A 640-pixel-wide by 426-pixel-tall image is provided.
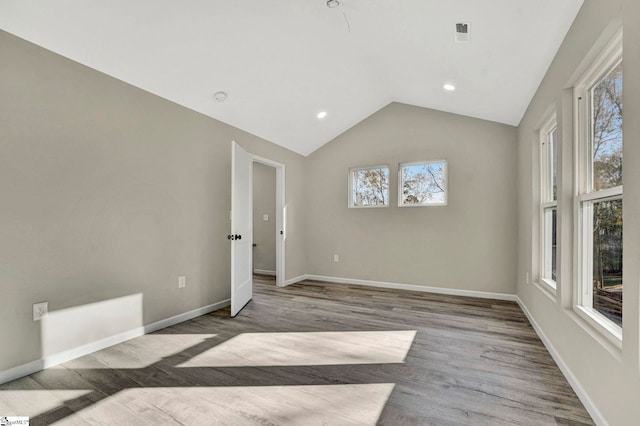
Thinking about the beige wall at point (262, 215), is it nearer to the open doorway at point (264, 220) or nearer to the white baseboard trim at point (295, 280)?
the open doorway at point (264, 220)

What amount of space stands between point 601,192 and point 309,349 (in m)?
2.31

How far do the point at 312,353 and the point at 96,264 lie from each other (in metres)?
1.99

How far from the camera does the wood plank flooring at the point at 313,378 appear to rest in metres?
1.71

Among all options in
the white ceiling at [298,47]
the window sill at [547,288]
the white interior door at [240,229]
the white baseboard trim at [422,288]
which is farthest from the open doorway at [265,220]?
the window sill at [547,288]

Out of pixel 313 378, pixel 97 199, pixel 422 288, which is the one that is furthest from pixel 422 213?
pixel 97 199

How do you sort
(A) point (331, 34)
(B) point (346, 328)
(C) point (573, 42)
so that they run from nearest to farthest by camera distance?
(C) point (573, 42), (A) point (331, 34), (B) point (346, 328)

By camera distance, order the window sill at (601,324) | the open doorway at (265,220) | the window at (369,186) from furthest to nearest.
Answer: the open doorway at (265,220) < the window at (369,186) < the window sill at (601,324)

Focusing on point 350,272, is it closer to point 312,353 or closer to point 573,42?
point 312,353

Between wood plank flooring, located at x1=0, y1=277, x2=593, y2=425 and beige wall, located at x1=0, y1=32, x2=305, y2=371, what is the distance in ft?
1.41

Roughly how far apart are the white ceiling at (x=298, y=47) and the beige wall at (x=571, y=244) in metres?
0.25

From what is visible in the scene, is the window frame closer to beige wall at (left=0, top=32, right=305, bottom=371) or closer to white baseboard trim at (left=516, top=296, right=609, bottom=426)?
white baseboard trim at (left=516, top=296, right=609, bottom=426)

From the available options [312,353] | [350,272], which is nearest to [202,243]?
[312,353]

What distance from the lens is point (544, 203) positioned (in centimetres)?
296

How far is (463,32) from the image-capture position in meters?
2.46
